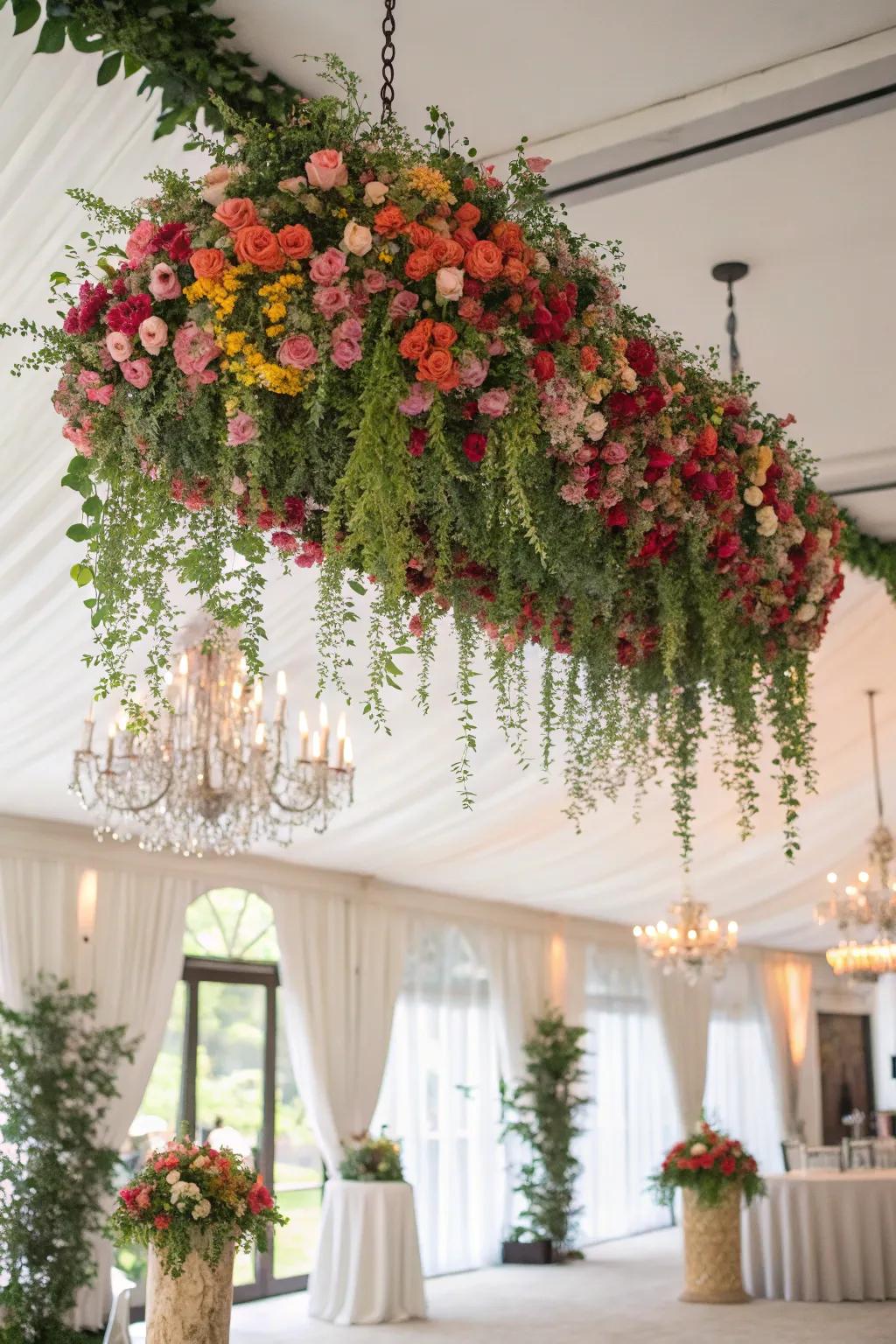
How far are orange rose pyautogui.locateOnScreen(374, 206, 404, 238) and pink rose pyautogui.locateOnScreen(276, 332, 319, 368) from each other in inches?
8.3

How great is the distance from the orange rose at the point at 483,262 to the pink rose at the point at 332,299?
0.65 ft

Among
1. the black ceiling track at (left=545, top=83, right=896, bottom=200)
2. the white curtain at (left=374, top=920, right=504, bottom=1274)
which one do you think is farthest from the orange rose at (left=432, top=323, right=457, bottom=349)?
the white curtain at (left=374, top=920, right=504, bottom=1274)

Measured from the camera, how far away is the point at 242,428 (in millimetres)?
2135

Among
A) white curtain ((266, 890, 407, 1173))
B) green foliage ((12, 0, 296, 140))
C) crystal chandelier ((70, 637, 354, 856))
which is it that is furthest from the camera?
white curtain ((266, 890, 407, 1173))

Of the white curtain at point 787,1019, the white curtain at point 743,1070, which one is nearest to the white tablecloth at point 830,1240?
the white curtain at point 743,1070

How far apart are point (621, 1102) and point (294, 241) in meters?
14.2

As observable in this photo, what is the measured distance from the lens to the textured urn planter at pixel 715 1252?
34.4 ft

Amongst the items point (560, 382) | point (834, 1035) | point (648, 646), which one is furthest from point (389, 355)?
point (834, 1035)

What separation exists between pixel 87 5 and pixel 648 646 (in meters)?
1.94

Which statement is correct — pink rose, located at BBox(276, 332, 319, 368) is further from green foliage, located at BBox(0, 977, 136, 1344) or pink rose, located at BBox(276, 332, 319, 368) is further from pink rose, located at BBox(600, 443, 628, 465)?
green foliage, located at BBox(0, 977, 136, 1344)

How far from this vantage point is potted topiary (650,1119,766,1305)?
1032cm

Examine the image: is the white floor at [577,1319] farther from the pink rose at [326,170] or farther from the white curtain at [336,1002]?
the pink rose at [326,170]

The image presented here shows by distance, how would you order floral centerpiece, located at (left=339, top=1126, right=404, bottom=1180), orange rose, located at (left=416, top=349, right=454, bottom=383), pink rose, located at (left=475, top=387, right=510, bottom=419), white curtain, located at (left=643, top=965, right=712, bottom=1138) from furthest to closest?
1. white curtain, located at (left=643, top=965, right=712, bottom=1138)
2. floral centerpiece, located at (left=339, top=1126, right=404, bottom=1180)
3. pink rose, located at (left=475, top=387, right=510, bottom=419)
4. orange rose, located at (left=416, top=349, right=454, bottom=383)

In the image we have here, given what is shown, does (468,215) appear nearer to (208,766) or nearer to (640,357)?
(640,357)
